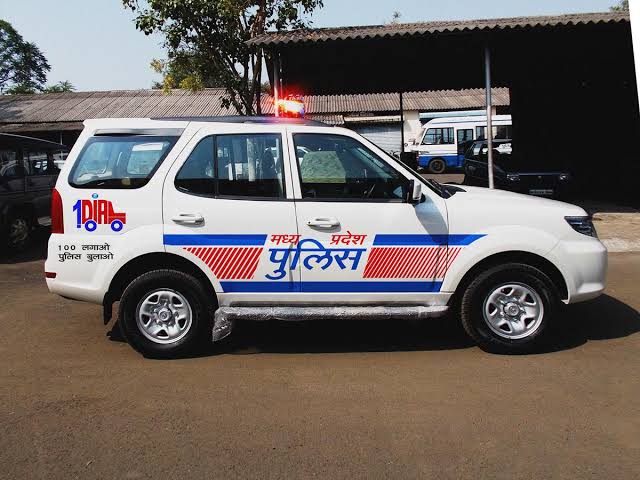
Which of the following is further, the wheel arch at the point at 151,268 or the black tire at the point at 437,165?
the black tire at the point at 437,165

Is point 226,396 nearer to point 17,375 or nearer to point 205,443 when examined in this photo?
point 205,443

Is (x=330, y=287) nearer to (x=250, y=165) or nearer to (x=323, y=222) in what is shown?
(x=323, y=222)

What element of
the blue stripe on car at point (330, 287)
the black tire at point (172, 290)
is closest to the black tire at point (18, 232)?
the black tire at point (172, 290)

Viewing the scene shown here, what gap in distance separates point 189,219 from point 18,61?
57338 mm

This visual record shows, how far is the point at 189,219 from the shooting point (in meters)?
4.75

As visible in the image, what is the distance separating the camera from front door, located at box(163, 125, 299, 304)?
188 inches

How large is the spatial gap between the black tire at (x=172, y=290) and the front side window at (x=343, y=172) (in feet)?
3.77

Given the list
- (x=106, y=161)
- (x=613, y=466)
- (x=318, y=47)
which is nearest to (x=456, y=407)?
(x=613, y=466)

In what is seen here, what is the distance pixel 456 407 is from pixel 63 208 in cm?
327

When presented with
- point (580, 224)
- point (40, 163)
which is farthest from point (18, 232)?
point (580, 224)

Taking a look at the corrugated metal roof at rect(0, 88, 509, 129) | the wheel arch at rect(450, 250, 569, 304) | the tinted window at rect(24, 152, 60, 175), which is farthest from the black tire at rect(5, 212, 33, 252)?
the corrugated metal roof at rect(0, 88, 509, 129)

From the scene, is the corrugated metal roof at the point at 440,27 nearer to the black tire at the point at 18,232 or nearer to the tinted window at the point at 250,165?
the black tire at the point at 18,232

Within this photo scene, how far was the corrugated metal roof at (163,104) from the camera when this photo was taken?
29953mm

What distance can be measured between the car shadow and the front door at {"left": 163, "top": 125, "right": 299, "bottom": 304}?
62 cm
